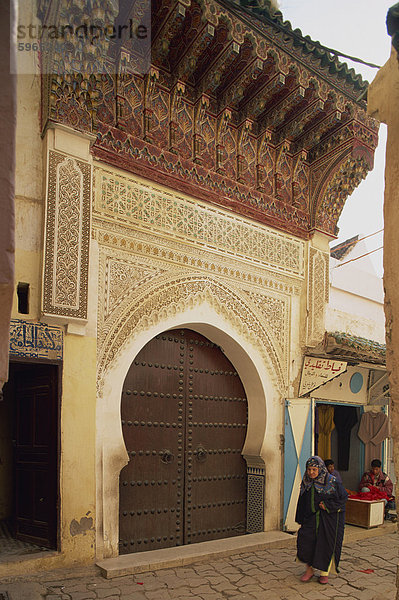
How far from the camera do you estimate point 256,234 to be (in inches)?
224

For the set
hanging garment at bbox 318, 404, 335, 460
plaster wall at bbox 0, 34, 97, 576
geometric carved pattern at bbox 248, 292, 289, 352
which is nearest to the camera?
plaster wall at bbox 0, 34, 97, 576

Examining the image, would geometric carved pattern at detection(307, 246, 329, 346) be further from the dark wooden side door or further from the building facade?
the dark wooden side door

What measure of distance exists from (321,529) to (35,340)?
2646 millimetres

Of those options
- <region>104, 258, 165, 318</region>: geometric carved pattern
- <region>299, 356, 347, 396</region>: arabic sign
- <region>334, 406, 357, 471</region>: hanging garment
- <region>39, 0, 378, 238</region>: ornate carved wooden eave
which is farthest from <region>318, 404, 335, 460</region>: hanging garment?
<region>104, 258, 165, 318</region>: geometric carved pattern

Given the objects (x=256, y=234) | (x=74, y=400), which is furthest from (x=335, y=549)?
(x=256, y=234)

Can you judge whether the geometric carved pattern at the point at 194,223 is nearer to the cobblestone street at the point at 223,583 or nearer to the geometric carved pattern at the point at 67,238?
the geometric carved pattern at the point at 67,238

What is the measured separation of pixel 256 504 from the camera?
5.39 metres

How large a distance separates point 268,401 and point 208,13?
359 cm

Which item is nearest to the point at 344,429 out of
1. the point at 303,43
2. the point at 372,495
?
the point at 372,495

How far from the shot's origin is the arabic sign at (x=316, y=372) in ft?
19.4

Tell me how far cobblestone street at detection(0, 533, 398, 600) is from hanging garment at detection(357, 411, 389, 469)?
2.45 m

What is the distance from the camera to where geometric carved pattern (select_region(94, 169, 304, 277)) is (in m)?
4.54

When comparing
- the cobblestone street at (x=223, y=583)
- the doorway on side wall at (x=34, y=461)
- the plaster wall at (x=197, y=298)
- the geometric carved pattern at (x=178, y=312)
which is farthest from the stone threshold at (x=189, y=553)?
the geometric carved pattern at (x=178, y=312)

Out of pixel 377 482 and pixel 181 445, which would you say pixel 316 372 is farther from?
pixel 377 482
